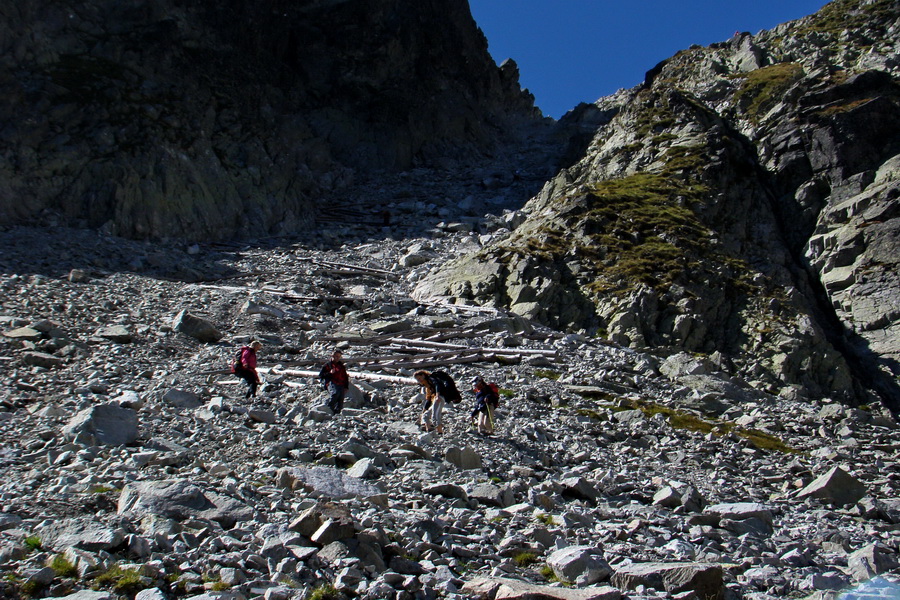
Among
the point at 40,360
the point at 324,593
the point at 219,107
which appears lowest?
the point at 324,593

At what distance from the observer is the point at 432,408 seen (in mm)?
14477

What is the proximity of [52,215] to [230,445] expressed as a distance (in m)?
37.5

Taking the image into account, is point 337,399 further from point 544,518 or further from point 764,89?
point 764,89

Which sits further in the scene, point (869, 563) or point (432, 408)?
point (432, 408)

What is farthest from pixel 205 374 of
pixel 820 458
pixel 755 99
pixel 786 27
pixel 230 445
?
pixel 786 27

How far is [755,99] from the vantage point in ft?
156

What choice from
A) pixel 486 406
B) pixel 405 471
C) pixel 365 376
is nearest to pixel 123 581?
pixel 405 471

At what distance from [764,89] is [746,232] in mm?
16228

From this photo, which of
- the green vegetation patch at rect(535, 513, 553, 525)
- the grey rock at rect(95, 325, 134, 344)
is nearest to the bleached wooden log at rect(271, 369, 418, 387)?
the grey rock at rect(95, 325, 134, 344)

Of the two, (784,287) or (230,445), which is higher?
(784,287)

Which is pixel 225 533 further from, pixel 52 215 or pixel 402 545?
pixel 52 215

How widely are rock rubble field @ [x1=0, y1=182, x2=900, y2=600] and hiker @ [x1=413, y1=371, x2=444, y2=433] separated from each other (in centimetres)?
60

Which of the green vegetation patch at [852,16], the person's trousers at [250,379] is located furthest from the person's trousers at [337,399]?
the green vegetation patch at [852,16]

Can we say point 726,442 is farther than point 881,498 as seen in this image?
Yes
